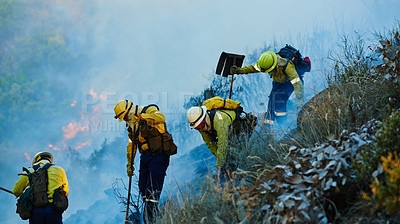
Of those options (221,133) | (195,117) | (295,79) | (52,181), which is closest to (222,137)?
(221,133)

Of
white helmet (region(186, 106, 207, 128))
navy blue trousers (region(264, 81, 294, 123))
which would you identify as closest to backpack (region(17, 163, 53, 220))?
white helmet (region(186, 106, 207, 128))

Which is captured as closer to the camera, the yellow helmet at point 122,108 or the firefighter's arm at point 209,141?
the firefighter's arm at point 209,141

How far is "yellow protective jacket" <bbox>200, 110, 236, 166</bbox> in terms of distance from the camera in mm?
5176

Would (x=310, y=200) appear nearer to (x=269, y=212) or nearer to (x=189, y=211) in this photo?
(x=269, y=212)

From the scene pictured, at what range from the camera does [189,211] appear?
3.98m

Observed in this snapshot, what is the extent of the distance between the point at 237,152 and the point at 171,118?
865 centimetres

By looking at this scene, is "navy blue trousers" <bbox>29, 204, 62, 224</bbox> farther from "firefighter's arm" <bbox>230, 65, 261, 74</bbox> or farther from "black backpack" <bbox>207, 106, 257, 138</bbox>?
"firefighter's arm" <bbox>230, 65, 261, 74</bbox>

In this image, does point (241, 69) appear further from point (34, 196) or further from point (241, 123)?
point (34, 196)

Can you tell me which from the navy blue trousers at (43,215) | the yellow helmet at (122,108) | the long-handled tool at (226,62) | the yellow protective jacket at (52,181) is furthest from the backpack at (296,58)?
the navy blue trousers at (43,215)

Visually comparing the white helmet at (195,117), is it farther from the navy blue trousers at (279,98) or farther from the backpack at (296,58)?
the backpack at (296,58)

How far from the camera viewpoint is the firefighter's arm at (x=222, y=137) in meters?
5.16

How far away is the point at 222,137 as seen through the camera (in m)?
5.23

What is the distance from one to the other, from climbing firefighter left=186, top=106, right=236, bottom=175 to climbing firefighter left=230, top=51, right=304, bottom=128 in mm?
1261

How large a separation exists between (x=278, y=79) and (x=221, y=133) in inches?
89.8
